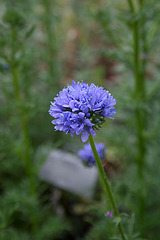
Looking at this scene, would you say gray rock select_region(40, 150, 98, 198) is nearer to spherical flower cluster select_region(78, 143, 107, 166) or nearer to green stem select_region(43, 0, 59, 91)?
green stem select_region(43, 0, 59, 91)

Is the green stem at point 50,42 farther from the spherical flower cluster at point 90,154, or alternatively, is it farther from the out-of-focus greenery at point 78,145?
the spherical flower cluster at point 90,154

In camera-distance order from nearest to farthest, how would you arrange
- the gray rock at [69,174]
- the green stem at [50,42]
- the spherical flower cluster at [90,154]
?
the spherical flower cluster at [90,154] → the gray rock at [69,174] → the green stem at [50,42]

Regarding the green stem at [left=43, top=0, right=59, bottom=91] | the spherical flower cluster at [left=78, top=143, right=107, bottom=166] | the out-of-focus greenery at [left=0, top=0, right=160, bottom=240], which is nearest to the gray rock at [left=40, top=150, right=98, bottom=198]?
the out-of-focus greenery at [left=0, top=0, right=160, bottom=240]

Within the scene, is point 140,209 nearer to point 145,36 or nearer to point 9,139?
point 9,139

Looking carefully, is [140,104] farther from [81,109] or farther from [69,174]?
[69,174]

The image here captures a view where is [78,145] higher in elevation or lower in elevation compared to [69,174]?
higher

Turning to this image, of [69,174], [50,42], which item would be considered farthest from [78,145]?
[50,42]

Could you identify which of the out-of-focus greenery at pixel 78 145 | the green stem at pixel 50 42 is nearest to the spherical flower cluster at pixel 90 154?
the out-of-focus greenery at pixel 78 145
